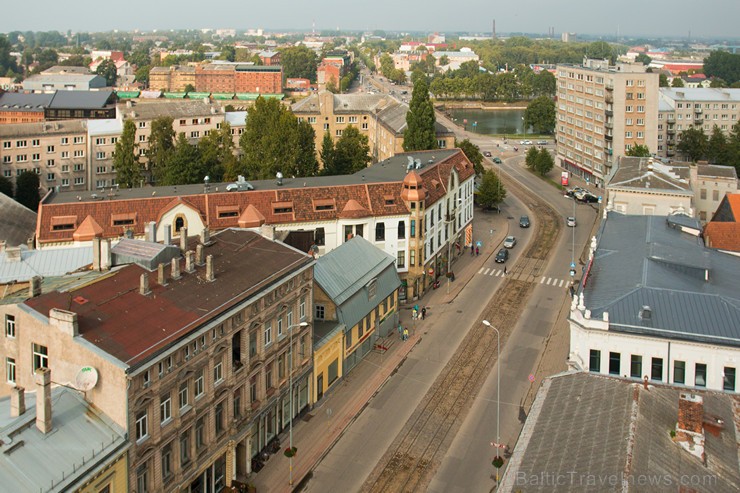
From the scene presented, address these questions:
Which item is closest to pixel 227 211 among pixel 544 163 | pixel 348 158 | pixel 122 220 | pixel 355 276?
pixel 122 220

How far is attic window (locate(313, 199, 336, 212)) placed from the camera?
65250mm

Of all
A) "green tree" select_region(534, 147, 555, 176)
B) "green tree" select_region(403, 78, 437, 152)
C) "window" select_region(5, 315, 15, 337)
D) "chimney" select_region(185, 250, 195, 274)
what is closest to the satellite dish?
"window" select_region(5, 315, 15, 337)

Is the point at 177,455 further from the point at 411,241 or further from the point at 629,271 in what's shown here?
the point at 411,241

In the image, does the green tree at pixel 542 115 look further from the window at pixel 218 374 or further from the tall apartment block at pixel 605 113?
the window at pixel 218 374

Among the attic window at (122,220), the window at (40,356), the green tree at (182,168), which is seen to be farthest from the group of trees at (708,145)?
the window at (40,356)

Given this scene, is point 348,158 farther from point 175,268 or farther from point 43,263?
point 175,268

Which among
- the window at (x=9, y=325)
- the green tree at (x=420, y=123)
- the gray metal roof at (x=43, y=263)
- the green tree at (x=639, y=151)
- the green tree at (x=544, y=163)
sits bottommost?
the window at (x=9, y=325)

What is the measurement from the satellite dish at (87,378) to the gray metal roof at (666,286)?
27.6 metres

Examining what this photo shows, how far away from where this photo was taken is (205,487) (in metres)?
38.4

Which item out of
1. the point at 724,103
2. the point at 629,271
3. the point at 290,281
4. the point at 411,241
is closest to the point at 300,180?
the point at 411,241

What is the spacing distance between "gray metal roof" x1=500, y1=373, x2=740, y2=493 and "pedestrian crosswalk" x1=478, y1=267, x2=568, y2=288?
36.1 meters

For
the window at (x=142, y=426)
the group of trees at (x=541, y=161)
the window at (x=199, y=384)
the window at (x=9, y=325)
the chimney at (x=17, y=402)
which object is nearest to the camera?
the chimney at (x=17, y=402)

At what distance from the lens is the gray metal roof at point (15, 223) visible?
65.6 metres

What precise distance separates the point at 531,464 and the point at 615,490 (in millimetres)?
3940
